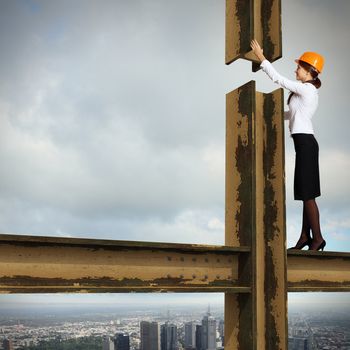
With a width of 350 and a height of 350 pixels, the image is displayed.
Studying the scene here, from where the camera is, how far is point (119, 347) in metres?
22.2

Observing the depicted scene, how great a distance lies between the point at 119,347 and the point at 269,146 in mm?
19762

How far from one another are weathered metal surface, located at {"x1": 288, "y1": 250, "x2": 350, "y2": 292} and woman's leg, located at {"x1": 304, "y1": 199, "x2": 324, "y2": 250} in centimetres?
31

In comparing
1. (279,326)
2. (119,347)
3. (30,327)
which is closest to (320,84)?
(279,326)

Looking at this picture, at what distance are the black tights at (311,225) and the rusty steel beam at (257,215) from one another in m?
0.92

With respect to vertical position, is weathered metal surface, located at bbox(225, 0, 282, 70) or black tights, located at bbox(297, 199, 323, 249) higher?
weathered metal surface, located at bbox(225, 0, 282, 70)

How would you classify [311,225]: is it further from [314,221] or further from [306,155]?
[306,155]

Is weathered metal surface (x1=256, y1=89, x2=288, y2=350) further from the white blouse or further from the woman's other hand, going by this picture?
the white blouse

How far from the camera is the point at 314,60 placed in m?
5.08

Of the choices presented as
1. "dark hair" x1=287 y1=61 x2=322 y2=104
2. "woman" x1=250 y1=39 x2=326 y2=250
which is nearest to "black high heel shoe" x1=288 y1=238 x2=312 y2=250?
"woman" x1=250 y1=39 x2=326 y2=250

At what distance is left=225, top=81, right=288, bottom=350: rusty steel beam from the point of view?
Answer: 13.3ft

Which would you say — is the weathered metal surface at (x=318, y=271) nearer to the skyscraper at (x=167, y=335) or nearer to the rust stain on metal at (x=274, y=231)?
the rust stain on metal at (x=274, y=231)

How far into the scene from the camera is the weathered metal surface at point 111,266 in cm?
333

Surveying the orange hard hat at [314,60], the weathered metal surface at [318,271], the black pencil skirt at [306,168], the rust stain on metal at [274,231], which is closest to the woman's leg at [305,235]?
the black pencil skirt at [306,168]

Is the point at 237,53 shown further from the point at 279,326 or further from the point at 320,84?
the point at 279,326
